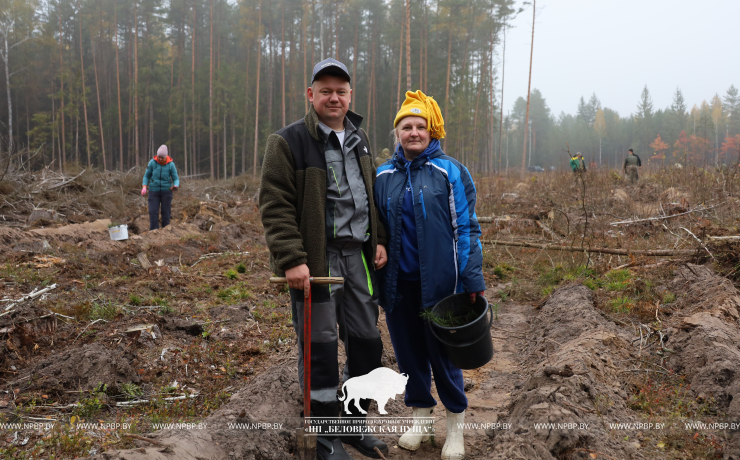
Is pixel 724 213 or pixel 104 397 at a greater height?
pixel 724 213

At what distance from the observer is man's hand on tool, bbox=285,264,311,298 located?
7.75 ft

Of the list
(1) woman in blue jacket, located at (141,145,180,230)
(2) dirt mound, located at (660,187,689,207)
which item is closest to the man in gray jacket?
(1) woman in blue jacket, located at (141,145,180,230)

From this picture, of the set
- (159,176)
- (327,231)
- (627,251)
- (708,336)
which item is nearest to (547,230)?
(627,251)

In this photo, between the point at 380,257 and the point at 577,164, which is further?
the point at 577,164

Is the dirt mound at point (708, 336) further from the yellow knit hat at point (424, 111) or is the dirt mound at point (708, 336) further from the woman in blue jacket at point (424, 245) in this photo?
the yellow knit hat at point (424, 111)

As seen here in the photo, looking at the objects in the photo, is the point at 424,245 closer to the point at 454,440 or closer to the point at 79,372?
the point at 454,440

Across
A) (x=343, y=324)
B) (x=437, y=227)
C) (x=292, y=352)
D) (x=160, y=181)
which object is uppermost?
(x=160, y=181)

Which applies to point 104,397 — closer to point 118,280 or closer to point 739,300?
point 118,280

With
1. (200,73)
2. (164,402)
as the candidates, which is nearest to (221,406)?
(164,402)

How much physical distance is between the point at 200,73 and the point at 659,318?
119 ft

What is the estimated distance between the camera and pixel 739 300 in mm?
4348

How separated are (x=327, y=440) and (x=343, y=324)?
0.63 metres

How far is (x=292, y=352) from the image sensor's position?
4184 millimetres

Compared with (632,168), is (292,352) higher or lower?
lower
